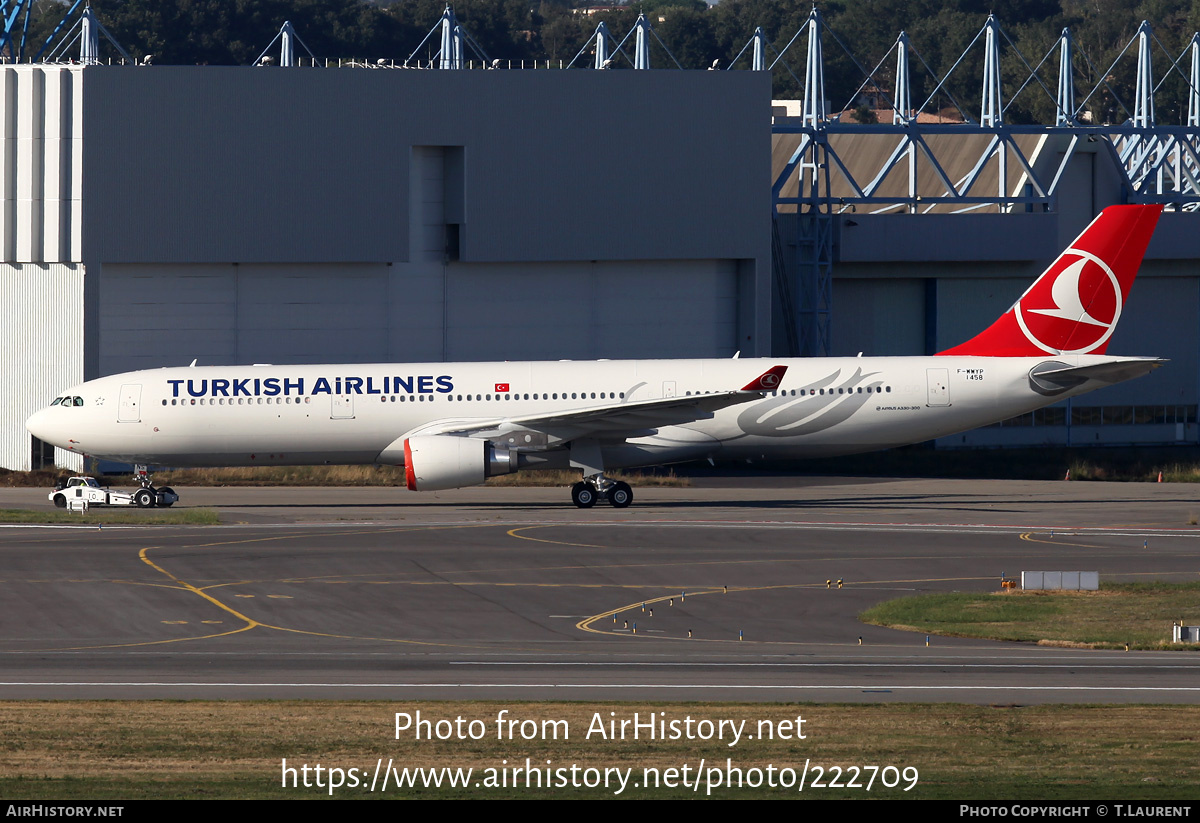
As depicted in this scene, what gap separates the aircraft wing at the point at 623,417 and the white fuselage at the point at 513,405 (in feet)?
1.10

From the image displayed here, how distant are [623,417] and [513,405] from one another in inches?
131

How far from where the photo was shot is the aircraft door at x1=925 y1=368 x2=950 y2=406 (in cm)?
4194

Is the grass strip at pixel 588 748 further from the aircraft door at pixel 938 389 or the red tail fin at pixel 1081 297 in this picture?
the red tail fin at pixel 1081 297

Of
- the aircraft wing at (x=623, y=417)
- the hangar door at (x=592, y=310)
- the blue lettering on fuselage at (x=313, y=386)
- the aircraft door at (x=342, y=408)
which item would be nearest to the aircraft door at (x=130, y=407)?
the blue lettering on fuselage at (x=313, y=386)

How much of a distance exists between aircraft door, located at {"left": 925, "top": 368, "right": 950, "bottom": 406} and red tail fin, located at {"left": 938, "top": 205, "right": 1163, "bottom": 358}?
161cm

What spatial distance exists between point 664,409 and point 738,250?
60.5 feet

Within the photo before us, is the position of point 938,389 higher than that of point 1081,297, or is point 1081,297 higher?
point 1081,297

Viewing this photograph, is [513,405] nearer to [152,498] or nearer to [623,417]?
[623,417]

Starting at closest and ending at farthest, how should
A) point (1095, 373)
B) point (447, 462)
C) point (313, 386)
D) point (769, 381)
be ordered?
point (769, 381) → point (447, 462) → point (1095, 373) → point (313, 386)

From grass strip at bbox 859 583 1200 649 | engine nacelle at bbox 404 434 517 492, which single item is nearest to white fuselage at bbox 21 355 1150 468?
engine nacelle at bbox 404 434 517 492

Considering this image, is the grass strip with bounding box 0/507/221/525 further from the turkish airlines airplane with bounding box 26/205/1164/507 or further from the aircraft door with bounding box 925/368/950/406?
the aircraft door with bounding box 925/368/950/406

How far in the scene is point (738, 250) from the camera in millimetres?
56938

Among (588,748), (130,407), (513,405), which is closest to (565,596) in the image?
(588,748)

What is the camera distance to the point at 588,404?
4181 centimetres
